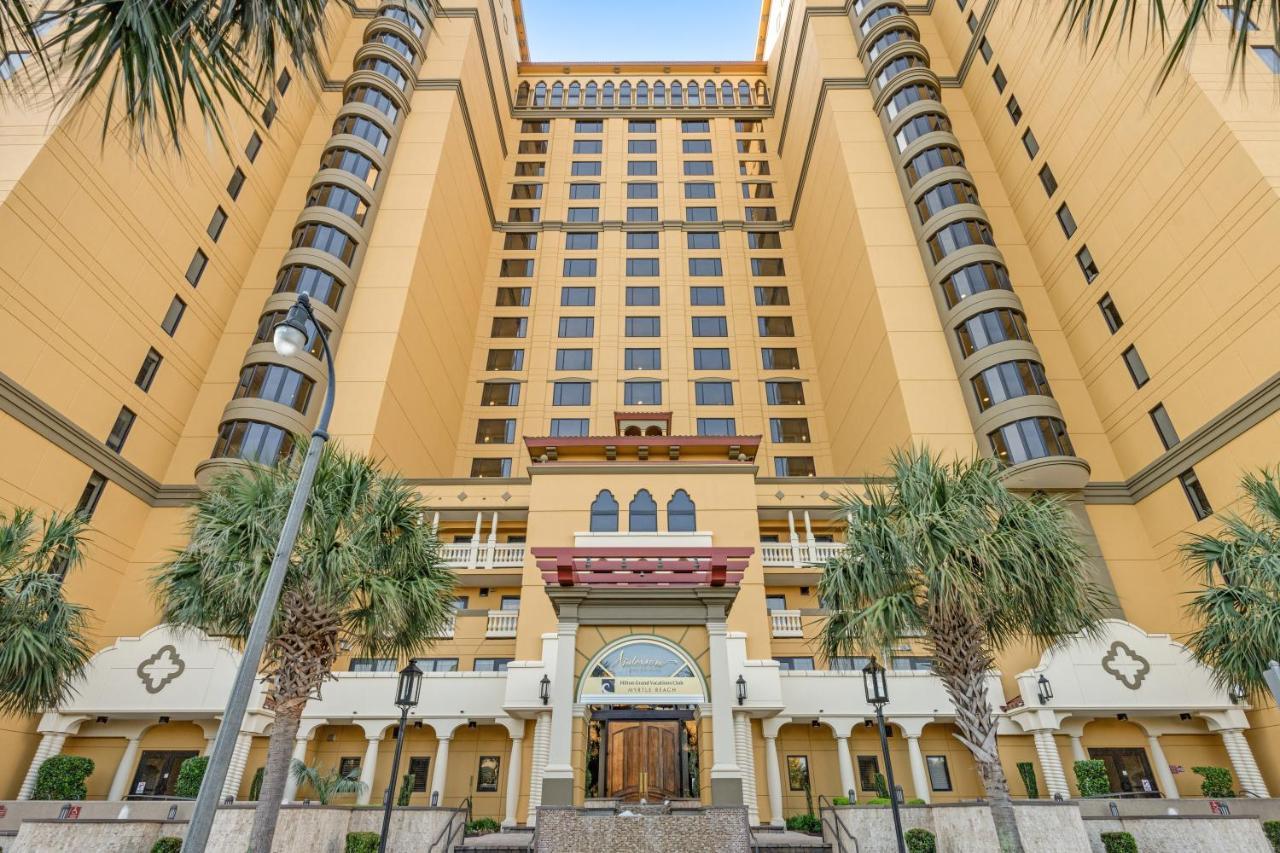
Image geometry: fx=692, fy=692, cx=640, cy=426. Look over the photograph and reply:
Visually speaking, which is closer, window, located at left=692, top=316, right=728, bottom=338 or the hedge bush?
the hedge bush

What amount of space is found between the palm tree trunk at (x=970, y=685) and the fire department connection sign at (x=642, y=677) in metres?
5.89

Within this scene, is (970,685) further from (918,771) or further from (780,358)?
(780,358)

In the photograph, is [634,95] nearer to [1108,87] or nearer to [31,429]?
[1108,87]

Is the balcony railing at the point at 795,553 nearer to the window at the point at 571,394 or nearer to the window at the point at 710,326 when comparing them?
the window at the point at 571,394

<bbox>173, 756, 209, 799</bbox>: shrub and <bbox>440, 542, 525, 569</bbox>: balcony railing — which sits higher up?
<bbox>440, 542, 525, 569</bbox>: balcony railing

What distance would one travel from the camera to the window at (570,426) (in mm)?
42812

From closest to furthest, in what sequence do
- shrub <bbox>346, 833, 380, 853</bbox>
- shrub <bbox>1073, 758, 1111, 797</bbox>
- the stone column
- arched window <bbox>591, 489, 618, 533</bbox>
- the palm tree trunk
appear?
the palm tree trunk < shrub <bbox>346, 833, 380, 853</bbox> < shrub <bbox>1073, 758, 1111, 797</bbox> < the stone column < arched window <bbox>591, 489, 618, 533</bbox>

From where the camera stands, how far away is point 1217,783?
23547 millimetres

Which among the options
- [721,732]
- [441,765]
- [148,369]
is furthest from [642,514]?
[148,369]

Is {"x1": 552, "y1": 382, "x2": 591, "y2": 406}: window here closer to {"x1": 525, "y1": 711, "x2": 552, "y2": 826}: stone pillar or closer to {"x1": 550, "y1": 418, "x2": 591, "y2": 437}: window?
{"x1": 550, "y1": 418, "x2": 591, "y2": 437}: window

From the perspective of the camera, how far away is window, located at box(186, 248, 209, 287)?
33.8m

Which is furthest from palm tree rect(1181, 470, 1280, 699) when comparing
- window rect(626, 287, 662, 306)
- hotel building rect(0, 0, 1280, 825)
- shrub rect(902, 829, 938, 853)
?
window rect(626, 287, 662, 306)

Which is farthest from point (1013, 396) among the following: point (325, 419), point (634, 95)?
point (634, 95)

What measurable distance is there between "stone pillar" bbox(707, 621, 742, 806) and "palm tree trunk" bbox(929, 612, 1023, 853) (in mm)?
5143
